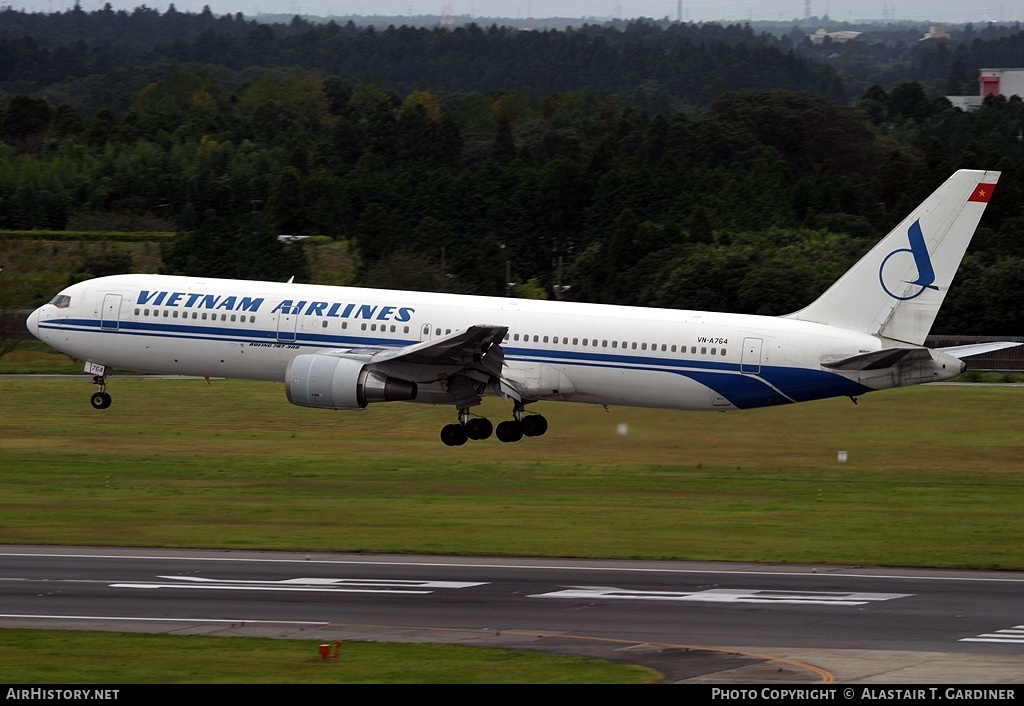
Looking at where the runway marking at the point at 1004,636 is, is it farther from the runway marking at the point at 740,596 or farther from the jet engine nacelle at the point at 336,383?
the jet engine nacelle at the point at 336,383

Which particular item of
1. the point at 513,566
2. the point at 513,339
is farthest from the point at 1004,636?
the point at 513,339

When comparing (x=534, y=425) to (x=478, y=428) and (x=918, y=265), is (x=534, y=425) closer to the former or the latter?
(x=478, y=428)

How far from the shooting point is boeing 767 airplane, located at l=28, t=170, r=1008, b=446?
1909 inches

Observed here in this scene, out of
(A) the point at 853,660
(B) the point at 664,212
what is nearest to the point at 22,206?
(B) the point at 664,212

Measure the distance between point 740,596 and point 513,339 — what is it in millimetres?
18441

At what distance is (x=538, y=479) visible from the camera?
53.4m

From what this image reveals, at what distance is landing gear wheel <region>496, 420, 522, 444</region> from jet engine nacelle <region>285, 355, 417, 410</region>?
4.80m

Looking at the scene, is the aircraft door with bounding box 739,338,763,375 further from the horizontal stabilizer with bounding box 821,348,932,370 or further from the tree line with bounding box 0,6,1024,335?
the tree line with bounding box 0,6,1024,335

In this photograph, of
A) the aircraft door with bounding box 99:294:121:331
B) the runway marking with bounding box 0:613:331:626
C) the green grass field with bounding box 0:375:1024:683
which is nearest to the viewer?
the green grass field with bounding box 0:375:1024:683

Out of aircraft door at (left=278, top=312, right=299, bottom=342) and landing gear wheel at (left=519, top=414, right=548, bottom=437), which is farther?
landing gear wheel at (left=519, top=414, right=548, bottom=437)

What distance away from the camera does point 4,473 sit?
175ft

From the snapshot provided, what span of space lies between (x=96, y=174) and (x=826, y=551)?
123742mm

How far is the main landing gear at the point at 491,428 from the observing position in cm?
5309

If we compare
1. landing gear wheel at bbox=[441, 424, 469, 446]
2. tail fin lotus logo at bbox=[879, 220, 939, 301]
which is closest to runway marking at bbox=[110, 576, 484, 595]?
landing gear wheel at bbox=[441, 424, 469, 446]
